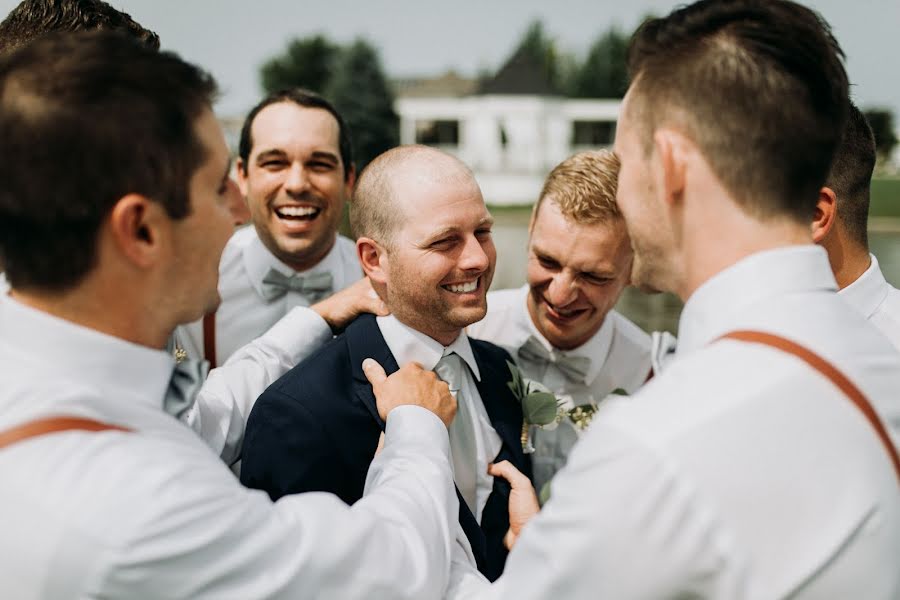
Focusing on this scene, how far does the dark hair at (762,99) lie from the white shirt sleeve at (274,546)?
1163 mm

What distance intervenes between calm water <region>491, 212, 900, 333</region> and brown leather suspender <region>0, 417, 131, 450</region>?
19.0ft

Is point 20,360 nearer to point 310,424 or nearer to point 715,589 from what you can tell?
point 310,424

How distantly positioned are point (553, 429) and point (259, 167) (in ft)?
8.47

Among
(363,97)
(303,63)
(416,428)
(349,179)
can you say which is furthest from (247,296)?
(303,63)

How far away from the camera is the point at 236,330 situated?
5059mm

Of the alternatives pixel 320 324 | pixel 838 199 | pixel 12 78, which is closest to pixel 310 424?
pixel 320 324

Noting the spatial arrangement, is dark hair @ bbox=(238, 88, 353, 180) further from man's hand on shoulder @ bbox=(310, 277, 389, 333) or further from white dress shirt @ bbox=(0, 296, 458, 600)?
white dress shirt @ bbox=(0, 296, 458, 600)

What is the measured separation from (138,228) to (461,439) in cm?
157

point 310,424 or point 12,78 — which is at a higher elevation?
point 12,78

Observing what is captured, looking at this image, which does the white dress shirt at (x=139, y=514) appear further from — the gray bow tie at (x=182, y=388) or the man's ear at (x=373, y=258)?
the man's ear at (x=373, y=258)

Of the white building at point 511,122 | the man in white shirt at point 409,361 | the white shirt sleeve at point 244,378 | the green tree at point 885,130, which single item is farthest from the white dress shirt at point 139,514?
the green tree at point 885,130

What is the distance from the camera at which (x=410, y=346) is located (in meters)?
3.14

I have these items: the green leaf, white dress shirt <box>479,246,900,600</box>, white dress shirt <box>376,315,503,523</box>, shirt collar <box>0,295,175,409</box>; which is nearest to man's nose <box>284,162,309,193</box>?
white dress shirt <box>376,315,503,523</box>

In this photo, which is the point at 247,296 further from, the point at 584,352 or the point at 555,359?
the point at 584,352
